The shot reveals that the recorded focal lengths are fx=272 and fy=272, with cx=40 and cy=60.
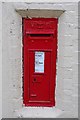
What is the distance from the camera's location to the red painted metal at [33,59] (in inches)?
134

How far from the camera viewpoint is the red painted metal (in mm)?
3416

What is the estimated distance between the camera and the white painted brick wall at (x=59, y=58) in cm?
338

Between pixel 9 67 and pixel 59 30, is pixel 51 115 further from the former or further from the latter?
pixel 59 30

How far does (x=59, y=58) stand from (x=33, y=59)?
0.34 m

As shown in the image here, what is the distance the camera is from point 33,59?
3.51m

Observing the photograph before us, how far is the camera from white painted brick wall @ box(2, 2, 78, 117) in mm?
3377

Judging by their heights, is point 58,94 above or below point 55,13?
below

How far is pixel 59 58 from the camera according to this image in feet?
11.6

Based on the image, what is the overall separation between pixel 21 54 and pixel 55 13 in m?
0.68

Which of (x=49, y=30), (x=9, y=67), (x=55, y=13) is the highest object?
(x=55, y=13)

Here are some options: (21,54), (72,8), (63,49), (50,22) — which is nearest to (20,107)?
(21,54)

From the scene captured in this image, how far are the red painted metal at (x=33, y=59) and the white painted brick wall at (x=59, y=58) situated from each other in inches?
2.7

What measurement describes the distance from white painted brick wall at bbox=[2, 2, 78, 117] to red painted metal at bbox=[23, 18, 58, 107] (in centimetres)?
7

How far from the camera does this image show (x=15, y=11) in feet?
11.1
